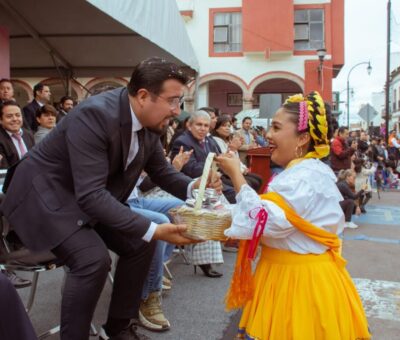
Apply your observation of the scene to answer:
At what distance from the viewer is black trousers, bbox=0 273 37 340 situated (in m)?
1.91

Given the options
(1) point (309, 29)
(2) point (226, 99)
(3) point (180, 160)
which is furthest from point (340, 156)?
(2) point (226, 99)

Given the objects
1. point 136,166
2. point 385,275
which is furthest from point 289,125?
point 385,275

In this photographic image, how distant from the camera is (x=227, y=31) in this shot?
885 inches

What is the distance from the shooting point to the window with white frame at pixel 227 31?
22.5 metres

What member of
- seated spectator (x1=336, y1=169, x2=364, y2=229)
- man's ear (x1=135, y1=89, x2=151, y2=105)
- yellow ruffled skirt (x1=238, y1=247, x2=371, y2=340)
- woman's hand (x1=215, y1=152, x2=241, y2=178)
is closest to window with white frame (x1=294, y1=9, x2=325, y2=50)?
seated spectator (x1=336, y1=169, x2=364, y2=229)

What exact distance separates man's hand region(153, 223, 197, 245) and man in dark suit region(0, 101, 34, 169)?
3.05 m

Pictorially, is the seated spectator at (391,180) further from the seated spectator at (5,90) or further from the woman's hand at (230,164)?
the woman's hand at (230,164)

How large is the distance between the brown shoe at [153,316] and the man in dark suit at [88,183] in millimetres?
931

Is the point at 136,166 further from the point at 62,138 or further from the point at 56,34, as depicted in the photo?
the point at 56,34

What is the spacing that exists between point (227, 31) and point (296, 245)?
2121 cm

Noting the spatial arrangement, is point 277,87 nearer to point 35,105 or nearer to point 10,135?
point 35,105

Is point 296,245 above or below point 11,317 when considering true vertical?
above

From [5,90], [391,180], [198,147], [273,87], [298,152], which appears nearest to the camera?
[298,152]

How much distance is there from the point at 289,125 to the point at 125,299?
1514mm
